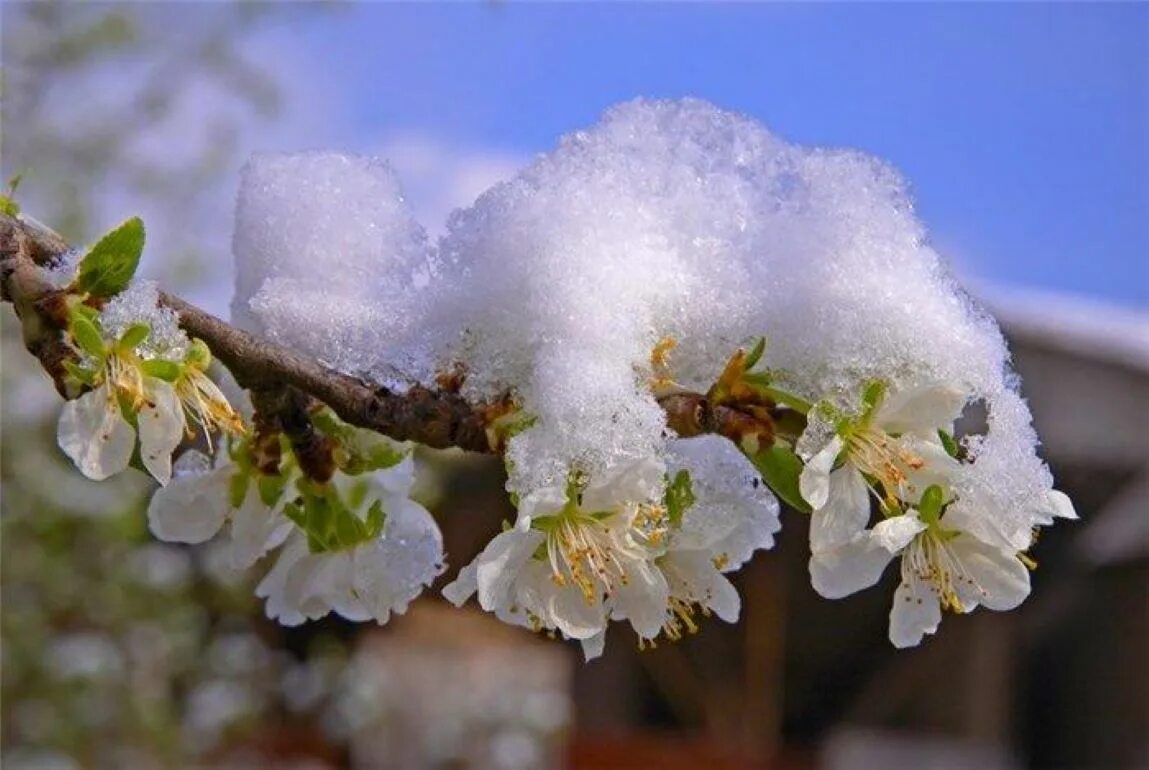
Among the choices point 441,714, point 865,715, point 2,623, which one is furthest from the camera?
point 865,715

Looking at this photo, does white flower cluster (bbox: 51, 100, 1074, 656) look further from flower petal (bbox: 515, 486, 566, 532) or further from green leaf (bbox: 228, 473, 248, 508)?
green leaf (bbox: 228, 473, 248, 508)

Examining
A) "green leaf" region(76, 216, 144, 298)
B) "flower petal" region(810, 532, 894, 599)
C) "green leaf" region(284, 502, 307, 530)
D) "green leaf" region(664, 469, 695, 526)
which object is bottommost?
"flower petal" region(810, 532, 894, 599)

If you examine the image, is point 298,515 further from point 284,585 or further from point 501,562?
point 501,562

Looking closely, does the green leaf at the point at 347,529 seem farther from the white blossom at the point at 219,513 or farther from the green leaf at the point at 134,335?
the green leaf at the point at 134,335

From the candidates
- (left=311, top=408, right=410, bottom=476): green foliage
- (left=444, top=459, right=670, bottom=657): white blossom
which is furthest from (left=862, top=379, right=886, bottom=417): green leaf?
(left=311, top=408, right=410, bottom=476): green foliage

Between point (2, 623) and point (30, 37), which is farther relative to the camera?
point (2, 623)

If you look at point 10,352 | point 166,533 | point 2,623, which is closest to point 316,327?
point 166,533

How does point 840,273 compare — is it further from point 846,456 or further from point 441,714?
point 441,714
